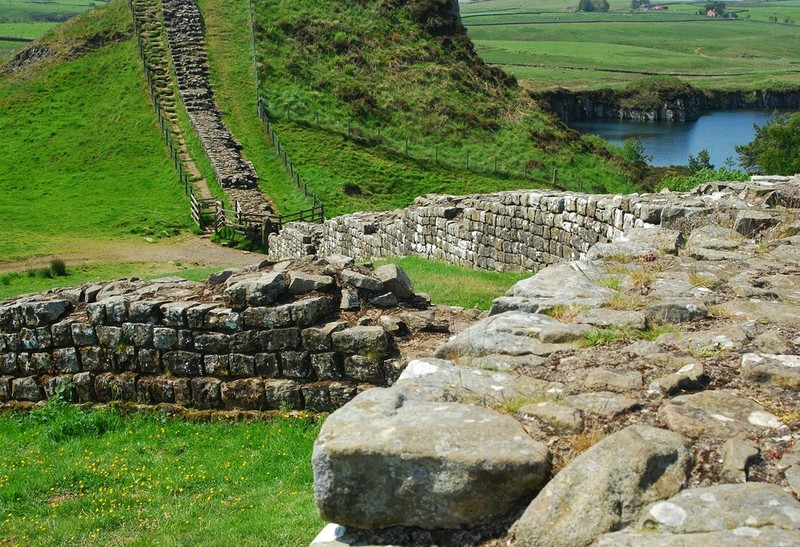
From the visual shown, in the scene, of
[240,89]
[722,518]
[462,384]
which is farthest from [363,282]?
[240,89]

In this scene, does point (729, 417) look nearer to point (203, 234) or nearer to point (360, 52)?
point (203, 234)

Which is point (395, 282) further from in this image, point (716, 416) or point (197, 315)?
point (716, 416)

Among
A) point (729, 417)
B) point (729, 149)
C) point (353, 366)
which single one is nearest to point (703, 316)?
point (729, 417)

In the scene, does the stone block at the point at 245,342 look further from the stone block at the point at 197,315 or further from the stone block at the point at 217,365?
the stone block at the point at 197,315

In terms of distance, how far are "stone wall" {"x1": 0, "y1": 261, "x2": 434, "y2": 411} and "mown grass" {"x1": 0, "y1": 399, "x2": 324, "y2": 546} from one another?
1.48ft

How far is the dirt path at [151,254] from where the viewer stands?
1164 inches

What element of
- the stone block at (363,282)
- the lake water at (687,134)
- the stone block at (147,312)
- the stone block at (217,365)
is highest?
the stone block at (363,282)

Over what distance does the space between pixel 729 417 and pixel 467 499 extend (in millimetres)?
1817

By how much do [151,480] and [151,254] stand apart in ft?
74.9

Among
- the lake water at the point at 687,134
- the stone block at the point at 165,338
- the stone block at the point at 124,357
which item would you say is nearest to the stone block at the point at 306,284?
the stone block at the point at 165,338

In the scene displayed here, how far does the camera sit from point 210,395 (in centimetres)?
1134

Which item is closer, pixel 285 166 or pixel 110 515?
pixel 110 515

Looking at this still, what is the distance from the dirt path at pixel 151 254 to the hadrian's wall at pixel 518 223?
324cm

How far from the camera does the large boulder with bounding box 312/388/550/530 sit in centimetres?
473
